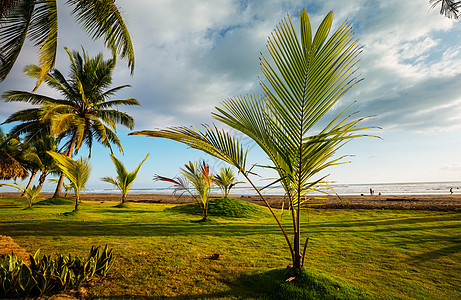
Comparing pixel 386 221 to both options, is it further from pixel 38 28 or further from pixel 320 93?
pixel 38 28

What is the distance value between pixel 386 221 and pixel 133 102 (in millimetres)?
17208

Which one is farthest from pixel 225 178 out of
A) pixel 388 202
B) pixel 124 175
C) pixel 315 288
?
pixel 388 202

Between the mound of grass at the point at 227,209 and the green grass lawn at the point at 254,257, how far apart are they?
299 centimetres

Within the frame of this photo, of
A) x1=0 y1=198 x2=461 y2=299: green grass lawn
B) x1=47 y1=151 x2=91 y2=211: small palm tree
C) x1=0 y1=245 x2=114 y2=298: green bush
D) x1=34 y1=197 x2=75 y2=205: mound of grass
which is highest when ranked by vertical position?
x1=47 y1=151 x2=91 y2=211: small palm tree

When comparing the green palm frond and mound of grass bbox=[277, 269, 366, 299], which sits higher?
the green palm frond

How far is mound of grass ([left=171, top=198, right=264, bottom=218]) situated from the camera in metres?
9.57

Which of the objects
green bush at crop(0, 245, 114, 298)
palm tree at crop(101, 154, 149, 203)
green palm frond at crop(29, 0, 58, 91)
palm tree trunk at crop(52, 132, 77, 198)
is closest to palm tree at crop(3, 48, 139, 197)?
palm tree trunk at crop(52, 132, 77, 198)

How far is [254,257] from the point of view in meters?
3.78

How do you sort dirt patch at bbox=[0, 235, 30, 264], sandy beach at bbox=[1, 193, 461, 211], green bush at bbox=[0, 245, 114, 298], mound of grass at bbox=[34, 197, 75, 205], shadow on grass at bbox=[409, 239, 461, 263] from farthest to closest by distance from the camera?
mound of grass at bbox=[34, 197, 75, 205] < sandy beach at bbox=[1, 193, 461, 211] < shadow on grass at bbox=[409, 239, 461, 263] < dirt patch at bbox=[0, 235, 30, 264] < green bush at bbox=[0, 245, 114, 298]

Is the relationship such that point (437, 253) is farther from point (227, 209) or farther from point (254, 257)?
point (227, 209)

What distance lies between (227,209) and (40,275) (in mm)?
8116

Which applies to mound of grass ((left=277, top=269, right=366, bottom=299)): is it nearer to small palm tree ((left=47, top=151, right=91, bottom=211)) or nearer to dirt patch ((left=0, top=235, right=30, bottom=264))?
dirt patch ((left=0, top=235, right=30, bottom=264))

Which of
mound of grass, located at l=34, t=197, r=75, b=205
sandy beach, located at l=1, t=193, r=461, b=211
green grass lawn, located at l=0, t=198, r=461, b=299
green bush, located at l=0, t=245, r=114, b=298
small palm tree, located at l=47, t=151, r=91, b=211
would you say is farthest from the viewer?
mound of grass, located at l=34, t=197, r=75, b=205

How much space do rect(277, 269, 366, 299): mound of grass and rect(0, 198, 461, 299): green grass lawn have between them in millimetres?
140
